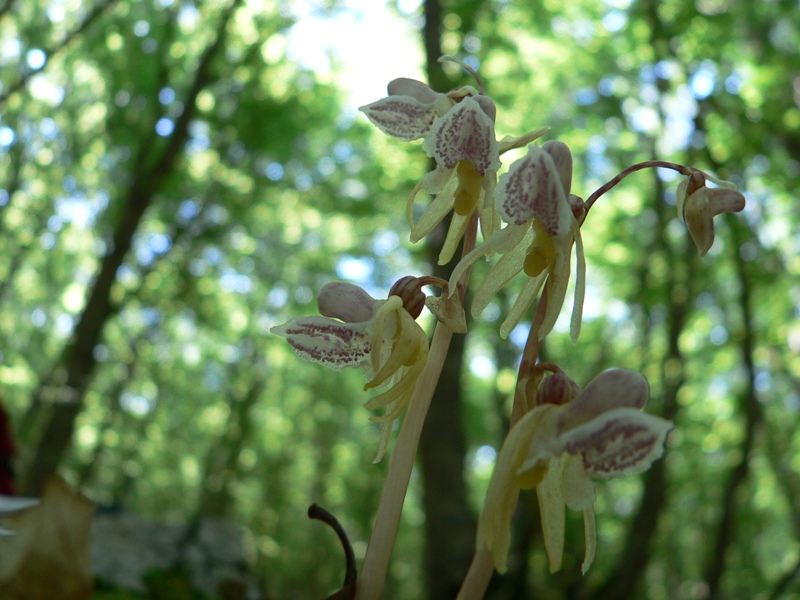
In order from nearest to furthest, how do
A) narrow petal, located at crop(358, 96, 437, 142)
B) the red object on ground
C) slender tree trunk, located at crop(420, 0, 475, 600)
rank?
narrow petal, located at crop(358, 96, 437, 142)
the red object on ground
slender tree trunk, located at crop(420, 0, 475, 600)

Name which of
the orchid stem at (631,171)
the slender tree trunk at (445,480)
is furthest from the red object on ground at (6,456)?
the slender tree trunk at (445,480)

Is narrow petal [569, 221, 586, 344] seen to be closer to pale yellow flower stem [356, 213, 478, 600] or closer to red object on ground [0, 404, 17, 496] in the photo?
pale yellow flower stem [356, 213, 478, 600]

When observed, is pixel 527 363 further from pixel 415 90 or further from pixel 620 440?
pixel 415 90

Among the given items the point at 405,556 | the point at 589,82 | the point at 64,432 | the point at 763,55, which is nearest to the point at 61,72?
the point at 64,432

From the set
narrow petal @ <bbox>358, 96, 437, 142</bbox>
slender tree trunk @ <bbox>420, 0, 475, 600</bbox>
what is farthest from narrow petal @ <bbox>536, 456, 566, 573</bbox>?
slender tree trunk @ <bbox>420, 0, 475, 600</bbox>

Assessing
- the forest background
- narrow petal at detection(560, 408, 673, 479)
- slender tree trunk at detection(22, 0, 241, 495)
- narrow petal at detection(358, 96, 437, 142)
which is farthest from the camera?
slender tree trunk at detection(22, 0, 241, 495)

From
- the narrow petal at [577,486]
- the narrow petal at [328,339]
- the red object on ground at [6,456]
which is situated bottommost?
the red object on ground at [6,456]

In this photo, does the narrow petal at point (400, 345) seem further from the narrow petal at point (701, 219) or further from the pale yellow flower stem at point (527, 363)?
the narrow petal at point (701, 219)
